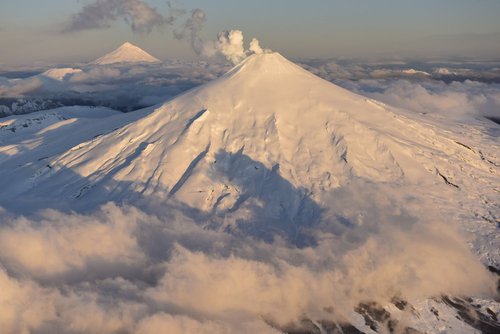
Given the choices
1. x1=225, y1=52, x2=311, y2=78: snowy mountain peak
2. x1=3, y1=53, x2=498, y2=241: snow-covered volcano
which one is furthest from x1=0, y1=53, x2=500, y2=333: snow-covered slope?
x1=225, y1=52, x2=311, y2=78: snowy mountain peak

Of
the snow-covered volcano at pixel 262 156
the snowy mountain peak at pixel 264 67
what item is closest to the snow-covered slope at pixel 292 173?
the snow-covered volcano at pixel 262 156

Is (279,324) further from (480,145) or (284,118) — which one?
(480,145)

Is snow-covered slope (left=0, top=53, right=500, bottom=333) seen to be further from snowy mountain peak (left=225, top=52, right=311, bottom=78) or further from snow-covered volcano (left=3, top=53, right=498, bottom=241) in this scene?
snowy mountain peak (left=225, top=52, right=311, bottom=78)

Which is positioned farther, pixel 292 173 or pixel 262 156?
pixel 262 156

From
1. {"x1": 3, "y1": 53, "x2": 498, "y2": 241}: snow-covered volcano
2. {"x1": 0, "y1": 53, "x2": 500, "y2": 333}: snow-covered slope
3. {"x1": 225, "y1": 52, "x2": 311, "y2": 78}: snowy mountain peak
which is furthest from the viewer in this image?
{"x1": 225, "y1": 52, "x2": 311, "y2": 78}: snowy mountain peak

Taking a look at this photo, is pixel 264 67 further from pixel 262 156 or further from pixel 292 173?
pixel 292 173

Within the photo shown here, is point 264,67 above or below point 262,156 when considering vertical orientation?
above

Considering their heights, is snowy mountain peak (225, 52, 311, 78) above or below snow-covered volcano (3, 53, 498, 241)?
above

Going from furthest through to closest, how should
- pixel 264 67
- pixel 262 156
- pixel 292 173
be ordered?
pixel 264 67 < pixel 262 156 < pixel 292 173

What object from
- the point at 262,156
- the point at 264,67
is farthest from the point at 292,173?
the point at 264,67
